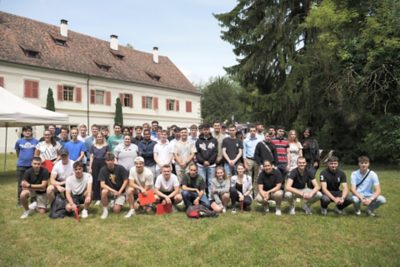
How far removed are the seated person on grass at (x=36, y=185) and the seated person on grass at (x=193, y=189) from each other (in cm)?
276

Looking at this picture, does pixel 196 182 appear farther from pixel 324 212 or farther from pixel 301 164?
pixel 324 212

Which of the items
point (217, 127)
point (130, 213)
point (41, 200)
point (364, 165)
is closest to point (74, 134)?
point (41, 200)

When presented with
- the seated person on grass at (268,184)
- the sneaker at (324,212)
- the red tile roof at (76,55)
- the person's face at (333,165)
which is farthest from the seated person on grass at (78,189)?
the red tile roof at (76,55)

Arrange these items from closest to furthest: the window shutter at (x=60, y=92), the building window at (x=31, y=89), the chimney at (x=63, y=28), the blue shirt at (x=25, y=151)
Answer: the blue shirt at (x=25, y=151)
the building window at (x=31, y=89)
the window shutter at (x=60, y=92)
the chimney at (x=63, y=28)

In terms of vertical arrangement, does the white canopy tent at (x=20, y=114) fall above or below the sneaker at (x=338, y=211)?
above

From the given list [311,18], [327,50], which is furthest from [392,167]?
[311,18]

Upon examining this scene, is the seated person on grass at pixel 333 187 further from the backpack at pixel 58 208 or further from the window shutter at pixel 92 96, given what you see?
the window shutter at pixel 92 96

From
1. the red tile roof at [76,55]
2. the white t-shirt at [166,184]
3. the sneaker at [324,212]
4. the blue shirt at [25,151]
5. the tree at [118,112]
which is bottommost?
the sneaker at [324,212]

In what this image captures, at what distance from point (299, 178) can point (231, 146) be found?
1.57m

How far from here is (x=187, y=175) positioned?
21.2 feet

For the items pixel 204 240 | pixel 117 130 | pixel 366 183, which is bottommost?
pixel 204 240

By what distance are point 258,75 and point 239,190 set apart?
11.1 m

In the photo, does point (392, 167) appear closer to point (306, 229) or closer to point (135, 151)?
point (306, 229)

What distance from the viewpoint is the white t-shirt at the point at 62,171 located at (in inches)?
250
